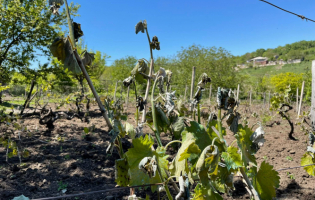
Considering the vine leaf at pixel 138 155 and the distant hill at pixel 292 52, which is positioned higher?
the distant hill at pixel 292 52

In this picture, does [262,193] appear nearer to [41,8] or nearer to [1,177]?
[1,177]

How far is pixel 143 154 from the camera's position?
122 cm

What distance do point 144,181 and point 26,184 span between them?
6.80 ft

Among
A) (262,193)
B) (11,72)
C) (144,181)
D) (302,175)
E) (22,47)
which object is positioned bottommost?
(302,175)

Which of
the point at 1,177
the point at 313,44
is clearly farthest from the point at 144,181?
the point at 313,44

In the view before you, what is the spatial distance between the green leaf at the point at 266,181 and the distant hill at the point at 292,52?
33.1 metres

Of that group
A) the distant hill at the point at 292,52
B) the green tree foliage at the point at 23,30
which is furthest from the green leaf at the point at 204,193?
the distant hill at the point at 292,52

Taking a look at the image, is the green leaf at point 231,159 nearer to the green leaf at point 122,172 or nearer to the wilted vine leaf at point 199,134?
the wilted vine leaf at point 199,134

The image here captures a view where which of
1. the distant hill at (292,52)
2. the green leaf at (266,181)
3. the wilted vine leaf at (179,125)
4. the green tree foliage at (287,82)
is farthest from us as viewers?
the distant hill at (292,52)

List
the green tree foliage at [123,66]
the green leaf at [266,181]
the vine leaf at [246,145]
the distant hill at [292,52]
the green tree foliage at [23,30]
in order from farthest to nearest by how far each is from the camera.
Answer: the distant hill at [292,52] → the green tree foliage at [123,66] → the green tree foliage at [23,30] → the green leaf at [266,181] → the vine leaf at [246,145]

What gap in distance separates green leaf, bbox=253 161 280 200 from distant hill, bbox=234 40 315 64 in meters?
33.1

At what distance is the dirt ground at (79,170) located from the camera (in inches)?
94.2

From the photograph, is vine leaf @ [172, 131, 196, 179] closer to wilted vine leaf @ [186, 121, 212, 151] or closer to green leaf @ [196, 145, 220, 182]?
wilted vine leaf @ [186, 121, 212, 151]

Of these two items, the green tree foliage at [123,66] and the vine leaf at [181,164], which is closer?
the vine leaf at [181,164]
